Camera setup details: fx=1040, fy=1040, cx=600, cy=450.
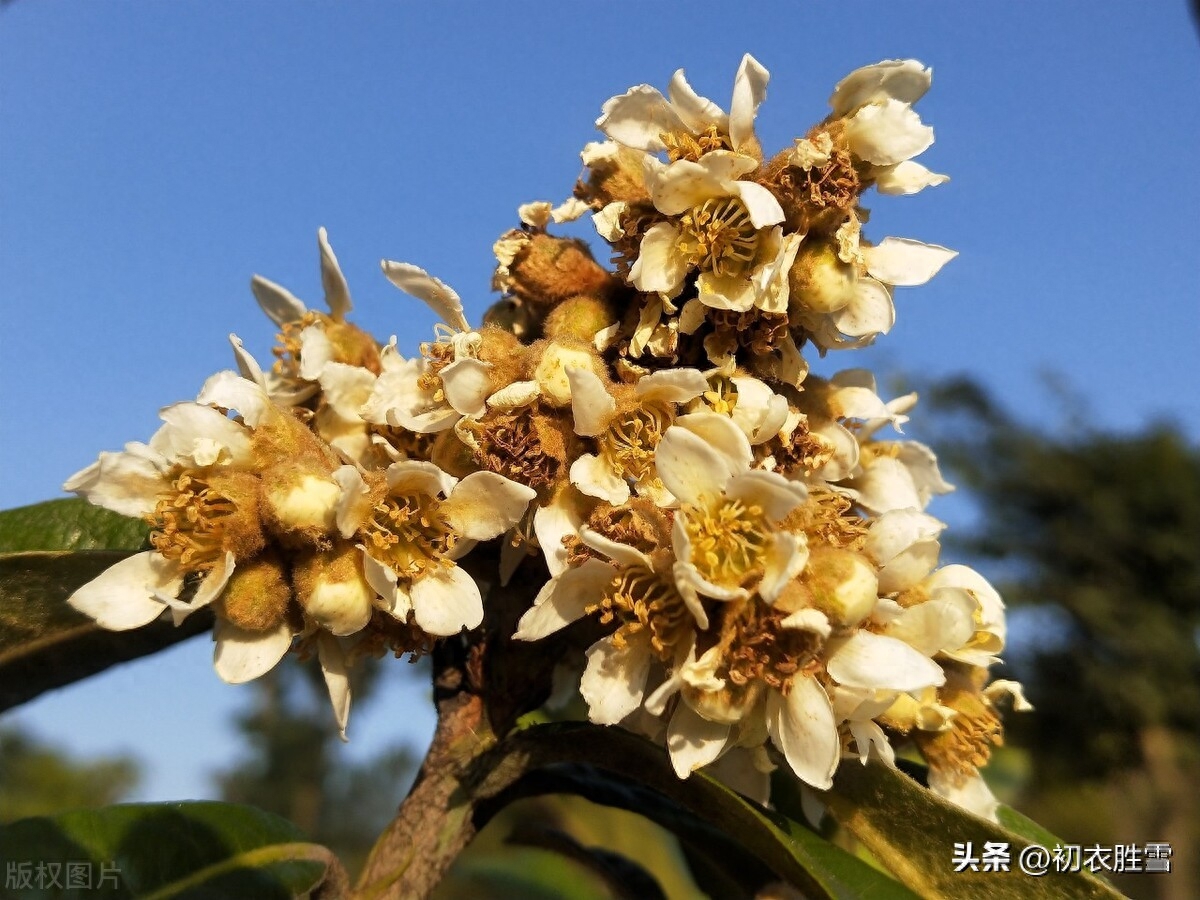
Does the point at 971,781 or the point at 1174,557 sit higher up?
the point at 1174,557

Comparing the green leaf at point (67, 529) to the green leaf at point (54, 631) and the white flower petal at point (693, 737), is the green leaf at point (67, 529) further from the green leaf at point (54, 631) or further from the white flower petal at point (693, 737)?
the white flower petal at point (693, 737)

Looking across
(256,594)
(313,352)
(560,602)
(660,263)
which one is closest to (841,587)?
(560,602)

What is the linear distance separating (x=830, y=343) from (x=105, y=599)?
0.88m

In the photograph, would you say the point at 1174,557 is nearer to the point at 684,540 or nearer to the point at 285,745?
the point at 285,745

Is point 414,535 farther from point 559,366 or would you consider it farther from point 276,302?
point 276,302

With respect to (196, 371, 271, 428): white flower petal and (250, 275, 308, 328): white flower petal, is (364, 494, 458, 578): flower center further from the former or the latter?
(250, 275, 308, 328): white flower petal

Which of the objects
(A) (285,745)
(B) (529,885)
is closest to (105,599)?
(B) (529,885)

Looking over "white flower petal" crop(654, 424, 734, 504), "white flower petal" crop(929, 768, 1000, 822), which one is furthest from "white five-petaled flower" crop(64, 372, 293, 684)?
"white flower petal" crop(929, 768, 1000, 822)

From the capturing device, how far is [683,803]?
49.4 inches

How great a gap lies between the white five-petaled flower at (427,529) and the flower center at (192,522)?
149 millimetres

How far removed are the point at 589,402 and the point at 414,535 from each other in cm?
26

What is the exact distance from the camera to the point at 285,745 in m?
19.7

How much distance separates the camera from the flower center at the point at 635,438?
1.14m

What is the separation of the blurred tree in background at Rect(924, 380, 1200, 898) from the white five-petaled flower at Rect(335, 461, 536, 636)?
56.0ft
